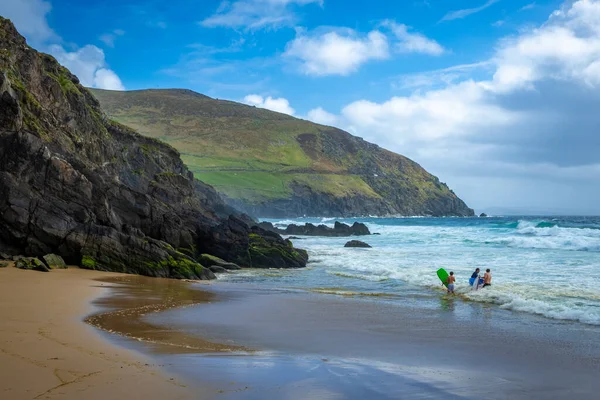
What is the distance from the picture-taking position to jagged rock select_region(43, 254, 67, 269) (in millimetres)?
21562

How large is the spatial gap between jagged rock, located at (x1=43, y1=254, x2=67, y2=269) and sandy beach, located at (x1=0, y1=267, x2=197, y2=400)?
754 cm

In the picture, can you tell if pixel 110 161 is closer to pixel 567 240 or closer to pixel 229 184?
pixel 567 240

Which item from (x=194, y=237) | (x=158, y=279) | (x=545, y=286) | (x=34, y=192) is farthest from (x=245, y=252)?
(x=545, y=286)

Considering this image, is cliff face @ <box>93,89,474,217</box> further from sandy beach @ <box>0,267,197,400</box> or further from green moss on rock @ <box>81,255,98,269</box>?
sandy beach @ <box>0,267,197,400</box>

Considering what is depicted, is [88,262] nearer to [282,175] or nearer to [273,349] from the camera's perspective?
[273,349]

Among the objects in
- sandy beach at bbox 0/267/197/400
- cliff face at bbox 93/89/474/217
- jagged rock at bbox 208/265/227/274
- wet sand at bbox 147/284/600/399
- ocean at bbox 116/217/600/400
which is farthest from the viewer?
cliff face at bbox 93/89/474/217

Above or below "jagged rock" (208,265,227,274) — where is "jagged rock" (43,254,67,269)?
above

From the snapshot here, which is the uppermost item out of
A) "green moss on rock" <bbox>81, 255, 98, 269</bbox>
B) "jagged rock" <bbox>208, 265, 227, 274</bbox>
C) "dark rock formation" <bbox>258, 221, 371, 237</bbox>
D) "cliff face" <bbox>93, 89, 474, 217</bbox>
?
"cliff face" <bbox>93, 89, 474, 217</bbox>

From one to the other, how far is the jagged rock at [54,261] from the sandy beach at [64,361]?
24.7 feet

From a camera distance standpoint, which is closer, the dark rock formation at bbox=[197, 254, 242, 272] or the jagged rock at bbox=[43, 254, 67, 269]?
the jagged rock at bbox=[43, 254, 67, 269]

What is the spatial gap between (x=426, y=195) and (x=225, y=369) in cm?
19416

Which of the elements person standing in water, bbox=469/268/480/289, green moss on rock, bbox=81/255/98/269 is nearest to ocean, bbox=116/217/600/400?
person standing in water, bbox=469/268/480/289

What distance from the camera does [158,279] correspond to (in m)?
22.9

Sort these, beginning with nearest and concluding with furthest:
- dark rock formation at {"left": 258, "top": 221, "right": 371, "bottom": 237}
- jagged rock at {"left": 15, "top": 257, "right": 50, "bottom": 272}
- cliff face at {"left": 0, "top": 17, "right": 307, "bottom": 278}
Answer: jagged rock at {"left": 15, "top": 257, "right": 50, "bottom": 272}
cliff face at {"left": 0, "top": 17, "right": 307, "bottom": 278}
dark rock formation at {"left": 258, "top": 221, "right": 371, "bottom": 237}
